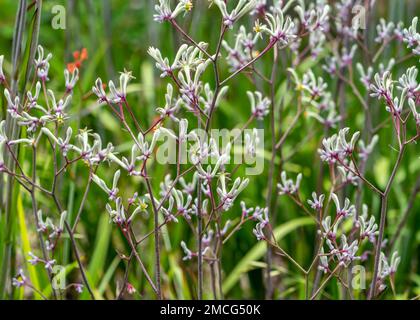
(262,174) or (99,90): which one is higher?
(99,90)

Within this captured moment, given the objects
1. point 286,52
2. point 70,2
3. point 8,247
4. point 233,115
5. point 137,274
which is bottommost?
point 137,274

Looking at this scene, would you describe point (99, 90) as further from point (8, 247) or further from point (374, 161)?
point (374, 161)

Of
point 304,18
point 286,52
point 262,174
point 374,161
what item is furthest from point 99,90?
point 374,161

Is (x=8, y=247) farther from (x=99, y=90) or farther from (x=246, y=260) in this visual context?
(x=246, y=260)

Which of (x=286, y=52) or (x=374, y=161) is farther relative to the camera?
A: (x=374, y=161)

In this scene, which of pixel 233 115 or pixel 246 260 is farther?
pixel 233 115

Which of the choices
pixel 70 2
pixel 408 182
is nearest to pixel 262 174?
pixel 408 182

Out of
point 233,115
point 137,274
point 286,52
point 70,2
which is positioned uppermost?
point 70,2
